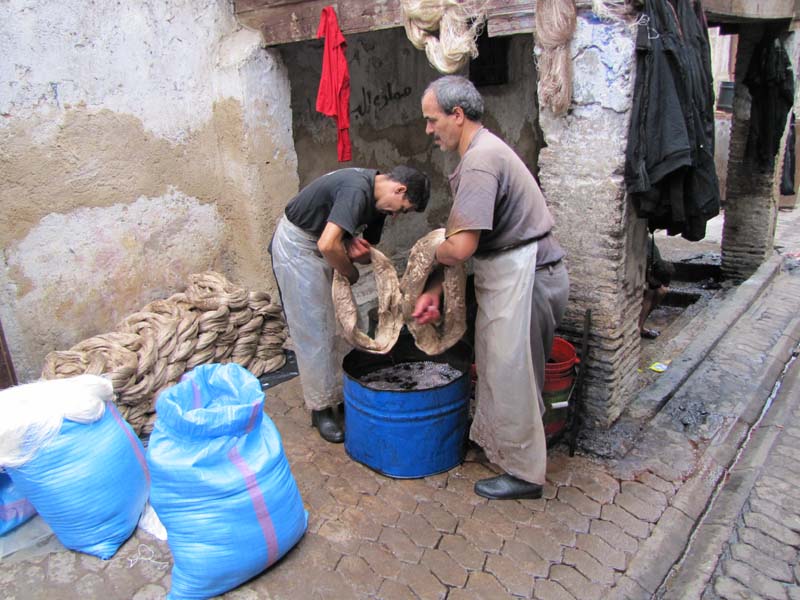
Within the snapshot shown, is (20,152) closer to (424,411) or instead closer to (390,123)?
(424,411)

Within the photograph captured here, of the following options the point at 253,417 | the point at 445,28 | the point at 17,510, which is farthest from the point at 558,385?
the point at 17,510

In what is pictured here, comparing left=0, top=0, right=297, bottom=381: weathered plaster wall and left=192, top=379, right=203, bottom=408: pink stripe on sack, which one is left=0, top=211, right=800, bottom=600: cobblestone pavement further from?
left=0, top=0, right=297, bottom=381: weathered plaster wall

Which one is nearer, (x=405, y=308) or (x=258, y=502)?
(x=258, y=502)

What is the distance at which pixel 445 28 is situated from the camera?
3457 millimetres

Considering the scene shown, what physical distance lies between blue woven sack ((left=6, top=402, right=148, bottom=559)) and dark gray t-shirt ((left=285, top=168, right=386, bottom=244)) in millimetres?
1439

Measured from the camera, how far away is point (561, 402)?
11.8 ft

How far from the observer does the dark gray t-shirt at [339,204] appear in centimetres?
329

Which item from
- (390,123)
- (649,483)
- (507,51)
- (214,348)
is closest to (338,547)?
(649,483)

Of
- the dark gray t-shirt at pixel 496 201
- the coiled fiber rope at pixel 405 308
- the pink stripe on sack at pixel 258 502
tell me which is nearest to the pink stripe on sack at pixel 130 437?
the pink stripe on sack at pixel 258 502

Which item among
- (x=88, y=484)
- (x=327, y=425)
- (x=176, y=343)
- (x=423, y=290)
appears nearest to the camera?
(x=88, y=484)

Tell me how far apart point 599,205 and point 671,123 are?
1.76ft

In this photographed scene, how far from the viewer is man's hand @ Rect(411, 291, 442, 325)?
3406 millimetres

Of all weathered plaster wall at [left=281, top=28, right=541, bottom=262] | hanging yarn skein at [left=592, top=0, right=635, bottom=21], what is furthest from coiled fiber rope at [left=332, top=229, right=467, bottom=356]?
weathered plaster wall at [left=281, top=28, right=541, bottom=262]

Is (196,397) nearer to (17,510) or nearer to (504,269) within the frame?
(17,510)
